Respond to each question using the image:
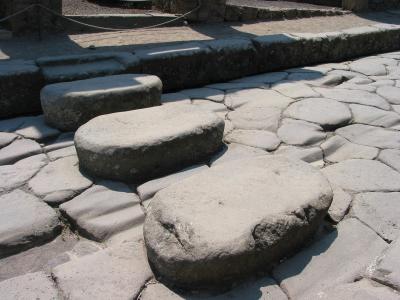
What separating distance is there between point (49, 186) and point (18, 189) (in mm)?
171

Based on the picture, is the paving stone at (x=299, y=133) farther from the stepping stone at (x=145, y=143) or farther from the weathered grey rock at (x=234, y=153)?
the stepping stone at (x=145, y=143)

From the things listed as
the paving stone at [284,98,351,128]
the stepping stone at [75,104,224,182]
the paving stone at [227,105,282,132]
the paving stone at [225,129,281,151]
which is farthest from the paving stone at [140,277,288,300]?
the paving stone at [284,98,351,128]

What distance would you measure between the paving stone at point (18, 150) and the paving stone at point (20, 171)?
6 cm

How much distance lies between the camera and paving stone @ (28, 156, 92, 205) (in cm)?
237

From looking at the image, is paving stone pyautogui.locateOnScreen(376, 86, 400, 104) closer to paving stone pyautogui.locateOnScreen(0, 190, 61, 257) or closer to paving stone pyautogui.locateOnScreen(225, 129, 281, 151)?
paving stone pyautogui.locateOnScreen(225, 129, 281, 151)

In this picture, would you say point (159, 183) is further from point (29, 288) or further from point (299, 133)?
point (299, 133)

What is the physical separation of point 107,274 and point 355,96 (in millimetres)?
2916

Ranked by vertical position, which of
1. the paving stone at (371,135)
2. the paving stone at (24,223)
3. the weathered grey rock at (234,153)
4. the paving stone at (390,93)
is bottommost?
the paving stone at (24,223)

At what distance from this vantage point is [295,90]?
3.99m

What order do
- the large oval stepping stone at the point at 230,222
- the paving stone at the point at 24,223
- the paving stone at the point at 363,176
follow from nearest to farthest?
the large oval stepping stone at the point at 230,222 → the paving stone at the point at 24,223 → the paving stone at the point at 363,176

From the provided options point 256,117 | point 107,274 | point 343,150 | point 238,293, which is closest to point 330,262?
point 238,293

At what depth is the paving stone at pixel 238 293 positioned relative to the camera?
171 cm

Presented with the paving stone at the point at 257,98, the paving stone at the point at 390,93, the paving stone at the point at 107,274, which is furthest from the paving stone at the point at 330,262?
the paving stone at the point at 390,93

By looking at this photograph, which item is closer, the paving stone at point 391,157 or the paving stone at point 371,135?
the paving stone at point 391,157
